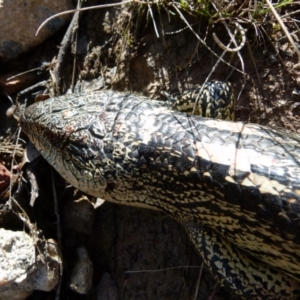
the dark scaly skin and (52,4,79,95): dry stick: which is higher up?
(52,4,79,95): dry stick

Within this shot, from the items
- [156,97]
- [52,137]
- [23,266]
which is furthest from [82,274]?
[156,97]

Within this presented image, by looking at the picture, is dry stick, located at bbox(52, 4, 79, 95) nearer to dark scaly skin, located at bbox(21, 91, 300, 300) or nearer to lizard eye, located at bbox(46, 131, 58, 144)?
dark scaly skin, located at bbox(21, 91, 300, 300)

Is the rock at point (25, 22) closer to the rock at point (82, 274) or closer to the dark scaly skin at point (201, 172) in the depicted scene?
the dark scaly skin at point (201, 172)

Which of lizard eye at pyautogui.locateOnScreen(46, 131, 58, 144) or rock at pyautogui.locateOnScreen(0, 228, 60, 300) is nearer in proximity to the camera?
lizard eye at pyautogui.locateOnScreen(46, 131, 58, 144)

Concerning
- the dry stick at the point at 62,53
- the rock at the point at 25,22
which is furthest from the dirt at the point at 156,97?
the rock at the point at 25,22

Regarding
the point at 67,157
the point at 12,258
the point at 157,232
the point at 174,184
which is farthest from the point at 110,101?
the point at 12,258

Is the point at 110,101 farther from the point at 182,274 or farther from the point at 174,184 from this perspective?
the point at 182,274

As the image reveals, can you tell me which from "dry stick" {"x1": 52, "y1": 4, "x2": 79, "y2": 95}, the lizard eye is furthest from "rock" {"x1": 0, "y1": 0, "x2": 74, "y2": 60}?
the lizard eye
